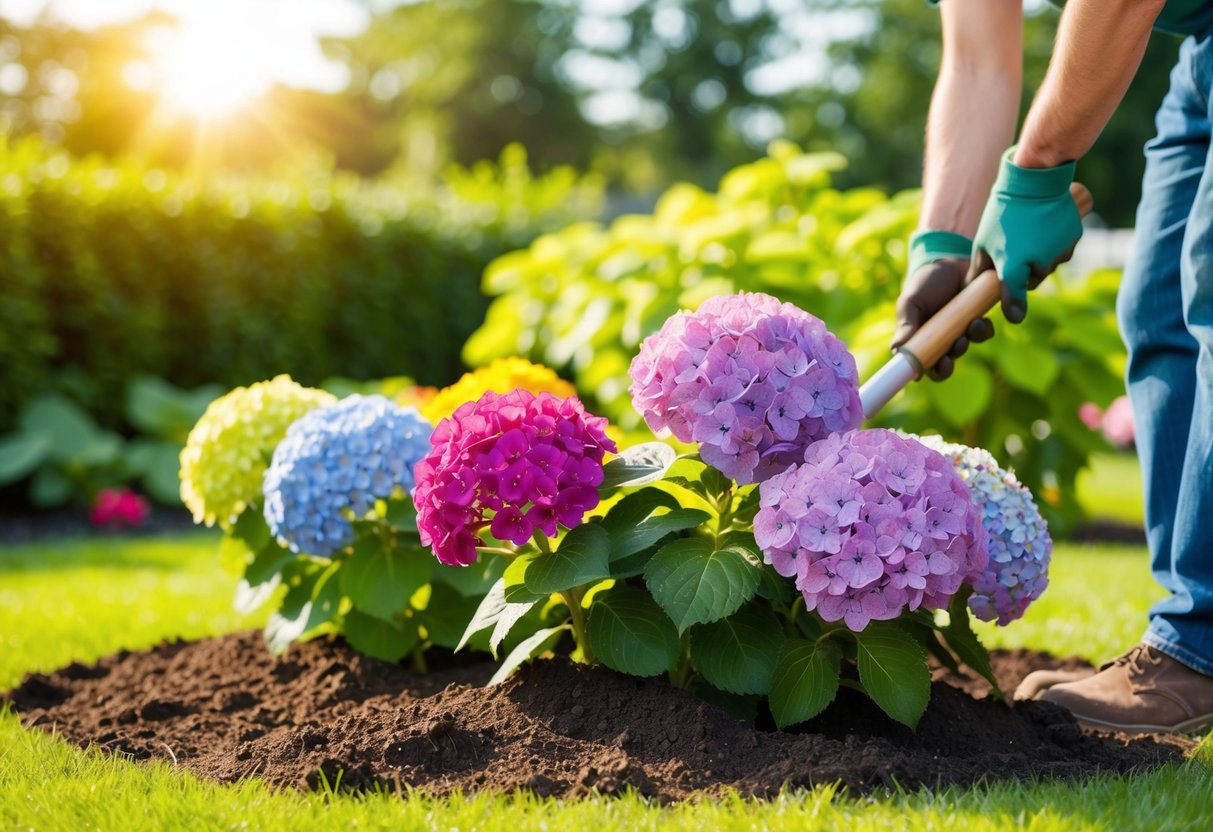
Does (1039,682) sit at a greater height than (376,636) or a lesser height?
lesser

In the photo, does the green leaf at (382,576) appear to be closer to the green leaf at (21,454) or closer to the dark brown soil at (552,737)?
the dark brown soil at (552,737)

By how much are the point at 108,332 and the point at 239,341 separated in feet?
2.87

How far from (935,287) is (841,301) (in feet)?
6.38

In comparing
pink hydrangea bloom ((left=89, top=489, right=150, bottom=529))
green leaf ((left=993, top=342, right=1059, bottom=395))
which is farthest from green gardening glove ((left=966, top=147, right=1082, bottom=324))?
pink hydrangea bloom ((left=89, top=489, right=150, bottom=529))

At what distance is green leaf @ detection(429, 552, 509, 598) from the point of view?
2330 mm

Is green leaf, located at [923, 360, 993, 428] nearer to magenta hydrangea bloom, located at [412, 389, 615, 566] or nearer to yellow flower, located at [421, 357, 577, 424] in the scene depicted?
yellow flower, located at [421, 357, 577, 424]

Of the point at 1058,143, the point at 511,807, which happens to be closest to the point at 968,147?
the point at 1058,143

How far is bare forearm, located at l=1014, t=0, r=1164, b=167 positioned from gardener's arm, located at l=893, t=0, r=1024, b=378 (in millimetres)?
256

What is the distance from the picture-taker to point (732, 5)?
37000mm

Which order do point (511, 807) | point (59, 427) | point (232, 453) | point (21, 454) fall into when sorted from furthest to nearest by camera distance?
1. point (59, 427)
2. point (21, 454)
3. point (232, 453)
4. point (511, 807)

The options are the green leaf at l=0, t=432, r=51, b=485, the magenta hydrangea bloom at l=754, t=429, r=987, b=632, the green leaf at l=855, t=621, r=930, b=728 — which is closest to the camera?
the magenta hydrangea bloom at l=754, t=429, r=987, b=632

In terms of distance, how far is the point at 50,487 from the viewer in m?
6.41

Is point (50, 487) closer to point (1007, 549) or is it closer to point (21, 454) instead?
point (21, 454)

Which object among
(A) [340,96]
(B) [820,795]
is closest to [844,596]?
(B) [820,795]
